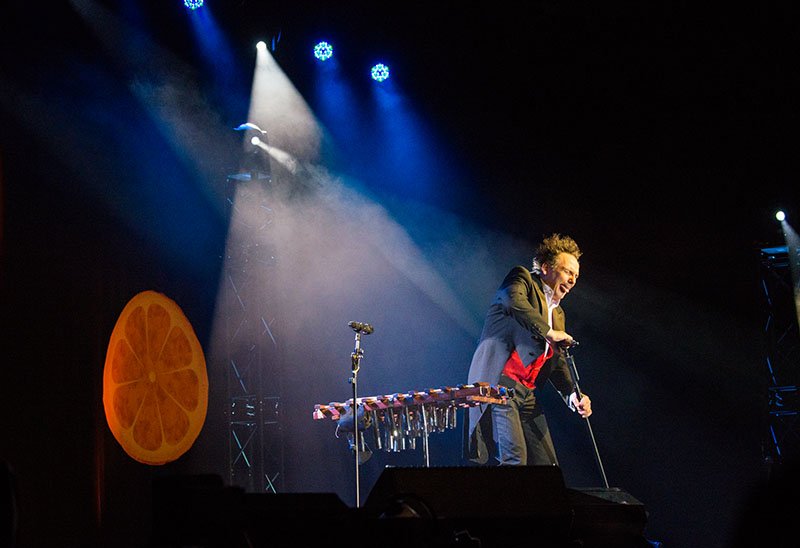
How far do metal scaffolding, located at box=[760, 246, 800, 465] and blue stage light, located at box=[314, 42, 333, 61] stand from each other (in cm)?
498

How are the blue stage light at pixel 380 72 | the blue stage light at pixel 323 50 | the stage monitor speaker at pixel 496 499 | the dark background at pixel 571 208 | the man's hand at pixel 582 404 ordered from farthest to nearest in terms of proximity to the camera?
the blue stage light at pixel 380 72, the blue stage light at pixel 323 50, the dark background at pixel 571 208, the man's hand at pixel 582 404, the stage monitor speaker at pixel 496 499

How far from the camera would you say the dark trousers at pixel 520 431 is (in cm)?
732

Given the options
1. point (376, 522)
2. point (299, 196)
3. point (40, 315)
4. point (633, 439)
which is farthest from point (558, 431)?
point (376, 522)

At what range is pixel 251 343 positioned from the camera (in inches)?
349

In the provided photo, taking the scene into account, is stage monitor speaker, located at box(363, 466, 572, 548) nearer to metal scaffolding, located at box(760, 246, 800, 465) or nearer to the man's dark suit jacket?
the man's dark suit jacket

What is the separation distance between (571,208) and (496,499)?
6.69 meters

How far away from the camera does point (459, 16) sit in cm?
966

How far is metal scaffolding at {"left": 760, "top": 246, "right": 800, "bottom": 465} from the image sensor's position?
28.2 ft

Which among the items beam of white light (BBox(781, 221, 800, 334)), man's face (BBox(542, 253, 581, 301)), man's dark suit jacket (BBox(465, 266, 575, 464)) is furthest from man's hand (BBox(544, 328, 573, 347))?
beam of white light (BBox(781, 221, 800, 334))

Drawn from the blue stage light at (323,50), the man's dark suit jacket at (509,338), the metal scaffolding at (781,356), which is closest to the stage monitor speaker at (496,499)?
the man's dark suit jacket at (509,338)

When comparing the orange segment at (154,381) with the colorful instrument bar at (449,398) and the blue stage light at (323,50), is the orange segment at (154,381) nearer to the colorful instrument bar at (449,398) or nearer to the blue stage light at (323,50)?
the colorful instrument bar at (449,398)

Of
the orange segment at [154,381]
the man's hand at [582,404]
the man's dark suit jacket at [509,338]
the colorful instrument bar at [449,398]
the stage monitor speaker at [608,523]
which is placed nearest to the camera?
the stage monitor speaker at [608,523]

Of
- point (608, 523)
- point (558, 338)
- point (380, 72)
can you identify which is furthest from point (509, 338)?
point (608, 523)

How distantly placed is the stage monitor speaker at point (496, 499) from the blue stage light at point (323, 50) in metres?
6.73
